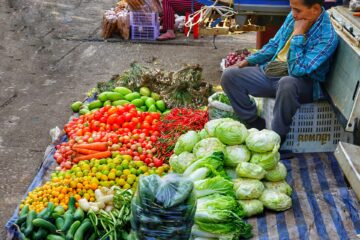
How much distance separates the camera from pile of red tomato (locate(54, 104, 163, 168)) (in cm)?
491

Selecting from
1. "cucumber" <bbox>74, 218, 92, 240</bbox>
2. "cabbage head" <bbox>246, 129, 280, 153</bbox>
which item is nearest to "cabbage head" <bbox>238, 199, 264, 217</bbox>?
"cabbage head" <bbox>246, 129, 280, 153</bbox>

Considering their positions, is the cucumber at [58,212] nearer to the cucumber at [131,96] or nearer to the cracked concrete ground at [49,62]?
the cracked concrete ground at [49,62]

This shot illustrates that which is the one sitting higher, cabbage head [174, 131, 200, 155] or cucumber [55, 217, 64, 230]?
cabbage head [174, 131, 200, 155]

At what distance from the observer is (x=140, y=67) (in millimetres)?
6465

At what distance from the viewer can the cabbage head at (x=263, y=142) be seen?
13.1 ft

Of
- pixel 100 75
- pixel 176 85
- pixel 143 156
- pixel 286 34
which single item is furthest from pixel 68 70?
pixel 286 34

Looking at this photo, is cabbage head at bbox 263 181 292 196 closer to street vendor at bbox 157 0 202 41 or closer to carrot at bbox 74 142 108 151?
carrot at bbox 74 142 108 151

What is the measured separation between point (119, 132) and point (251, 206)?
1.92 meters

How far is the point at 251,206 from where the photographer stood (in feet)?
12.5

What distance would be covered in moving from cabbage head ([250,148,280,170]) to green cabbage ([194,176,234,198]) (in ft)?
1.22

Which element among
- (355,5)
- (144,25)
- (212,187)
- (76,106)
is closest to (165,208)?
(212,187)

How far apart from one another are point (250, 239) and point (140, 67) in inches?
130

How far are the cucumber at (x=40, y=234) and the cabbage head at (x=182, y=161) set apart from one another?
1109 millimetres

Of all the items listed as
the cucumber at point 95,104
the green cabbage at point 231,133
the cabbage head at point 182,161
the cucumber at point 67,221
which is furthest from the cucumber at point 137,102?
the cucumber at point 67,221
